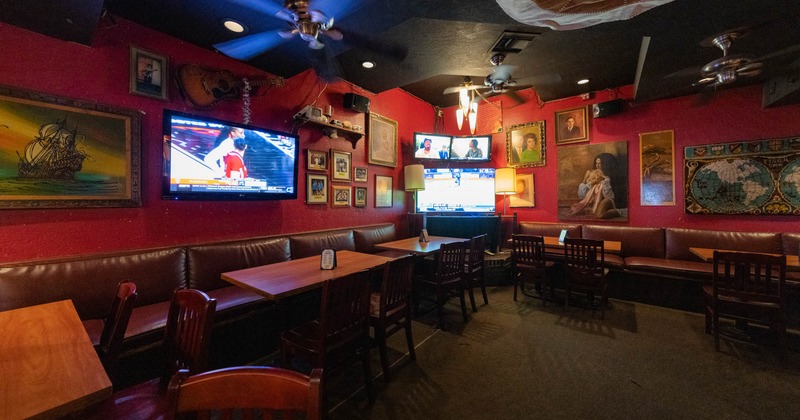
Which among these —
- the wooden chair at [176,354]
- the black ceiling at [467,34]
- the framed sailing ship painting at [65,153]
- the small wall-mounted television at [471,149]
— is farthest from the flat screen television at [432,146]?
the wooden chair at [176,354]

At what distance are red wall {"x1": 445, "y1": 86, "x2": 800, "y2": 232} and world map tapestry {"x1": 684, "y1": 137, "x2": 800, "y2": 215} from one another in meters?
0.09

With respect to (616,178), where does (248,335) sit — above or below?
below

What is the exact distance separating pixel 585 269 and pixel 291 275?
3.26 m

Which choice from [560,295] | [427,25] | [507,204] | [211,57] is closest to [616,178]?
[507,204]

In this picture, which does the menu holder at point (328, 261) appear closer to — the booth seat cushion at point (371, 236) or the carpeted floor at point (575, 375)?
the carpeted floor at point (575, 375)

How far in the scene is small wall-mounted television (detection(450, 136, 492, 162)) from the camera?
5.37 m

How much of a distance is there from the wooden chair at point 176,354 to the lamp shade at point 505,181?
4704mm

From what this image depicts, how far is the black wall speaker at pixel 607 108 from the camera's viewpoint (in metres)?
4.41

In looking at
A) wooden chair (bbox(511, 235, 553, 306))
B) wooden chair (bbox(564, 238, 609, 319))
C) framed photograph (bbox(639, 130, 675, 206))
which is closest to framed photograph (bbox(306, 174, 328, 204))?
wooden chair (bbox(511, 235, 553, 306))

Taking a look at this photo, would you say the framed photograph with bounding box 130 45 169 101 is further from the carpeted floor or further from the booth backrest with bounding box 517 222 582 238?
the booth backrest with bounding box 517 222 582 238

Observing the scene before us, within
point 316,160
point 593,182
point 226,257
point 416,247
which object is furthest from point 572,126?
point 226,257

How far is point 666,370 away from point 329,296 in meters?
2.73

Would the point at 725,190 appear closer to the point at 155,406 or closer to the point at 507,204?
the point at 507,204

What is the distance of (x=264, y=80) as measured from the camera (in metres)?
3.10
